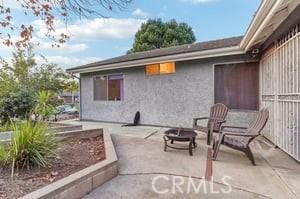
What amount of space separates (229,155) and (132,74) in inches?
261

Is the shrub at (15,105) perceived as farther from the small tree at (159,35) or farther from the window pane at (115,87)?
the small tree at (159,35)

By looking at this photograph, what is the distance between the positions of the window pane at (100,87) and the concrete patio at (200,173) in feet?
20.6

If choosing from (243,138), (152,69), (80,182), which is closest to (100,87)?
(152,69)

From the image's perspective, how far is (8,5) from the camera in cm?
486

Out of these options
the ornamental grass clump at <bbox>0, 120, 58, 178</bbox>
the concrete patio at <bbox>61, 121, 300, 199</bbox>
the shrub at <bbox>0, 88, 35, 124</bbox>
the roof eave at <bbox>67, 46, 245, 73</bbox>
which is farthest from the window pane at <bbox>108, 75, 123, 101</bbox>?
the ornamental grass clump at <bbox>0, 120, 58, 178</bbox>

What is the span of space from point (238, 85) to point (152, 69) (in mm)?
3547

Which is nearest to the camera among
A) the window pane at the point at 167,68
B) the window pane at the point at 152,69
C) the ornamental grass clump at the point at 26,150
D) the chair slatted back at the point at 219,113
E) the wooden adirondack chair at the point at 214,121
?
the ornamental grass clump at the point at 26,150

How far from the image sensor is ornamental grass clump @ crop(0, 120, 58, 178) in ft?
13.8

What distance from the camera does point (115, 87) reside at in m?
12.3

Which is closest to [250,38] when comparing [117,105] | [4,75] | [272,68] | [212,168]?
[272,68]

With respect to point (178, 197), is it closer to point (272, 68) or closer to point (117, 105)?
point (272, 68)

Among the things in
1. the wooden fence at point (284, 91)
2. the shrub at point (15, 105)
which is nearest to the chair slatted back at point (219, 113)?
the wooden fence at point (284, 91)

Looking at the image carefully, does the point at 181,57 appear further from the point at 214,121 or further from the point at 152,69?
the point at 214,121

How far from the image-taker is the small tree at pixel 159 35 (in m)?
26.5
